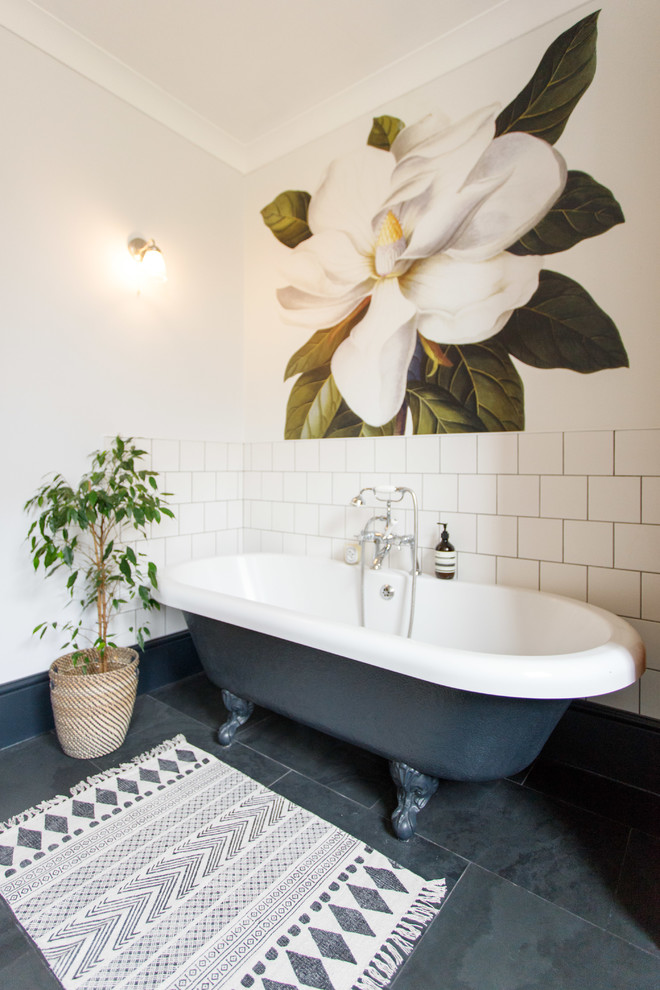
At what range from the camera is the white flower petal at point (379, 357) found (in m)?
2.32

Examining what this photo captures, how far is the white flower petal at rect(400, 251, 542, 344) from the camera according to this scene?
1.99 m

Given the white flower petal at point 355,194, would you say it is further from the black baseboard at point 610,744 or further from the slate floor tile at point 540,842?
the slate floor tile at point 540,842

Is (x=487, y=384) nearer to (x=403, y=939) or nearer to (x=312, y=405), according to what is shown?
(x=312, y=405)

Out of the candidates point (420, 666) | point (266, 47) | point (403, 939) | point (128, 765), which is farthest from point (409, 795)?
point (266, 47)

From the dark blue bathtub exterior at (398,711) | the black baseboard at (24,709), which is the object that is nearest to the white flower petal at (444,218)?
the dark blue bathtub exterior at (398,711)

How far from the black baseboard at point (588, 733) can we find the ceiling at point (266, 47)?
248 cm

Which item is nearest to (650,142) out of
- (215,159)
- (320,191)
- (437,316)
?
(437,316)

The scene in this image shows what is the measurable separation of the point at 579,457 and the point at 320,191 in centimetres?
182

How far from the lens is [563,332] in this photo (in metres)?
1.89

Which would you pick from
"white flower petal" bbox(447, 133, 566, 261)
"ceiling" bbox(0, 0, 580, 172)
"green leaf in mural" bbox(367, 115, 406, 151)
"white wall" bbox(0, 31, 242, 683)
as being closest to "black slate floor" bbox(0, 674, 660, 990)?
"white wall" bbox(0, 31, 242, 683)

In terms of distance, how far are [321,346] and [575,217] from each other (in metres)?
1.21

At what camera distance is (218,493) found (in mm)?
2852

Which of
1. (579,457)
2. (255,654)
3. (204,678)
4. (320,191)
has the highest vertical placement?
(320,191)

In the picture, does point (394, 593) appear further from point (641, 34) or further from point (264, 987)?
point (641, 34)
